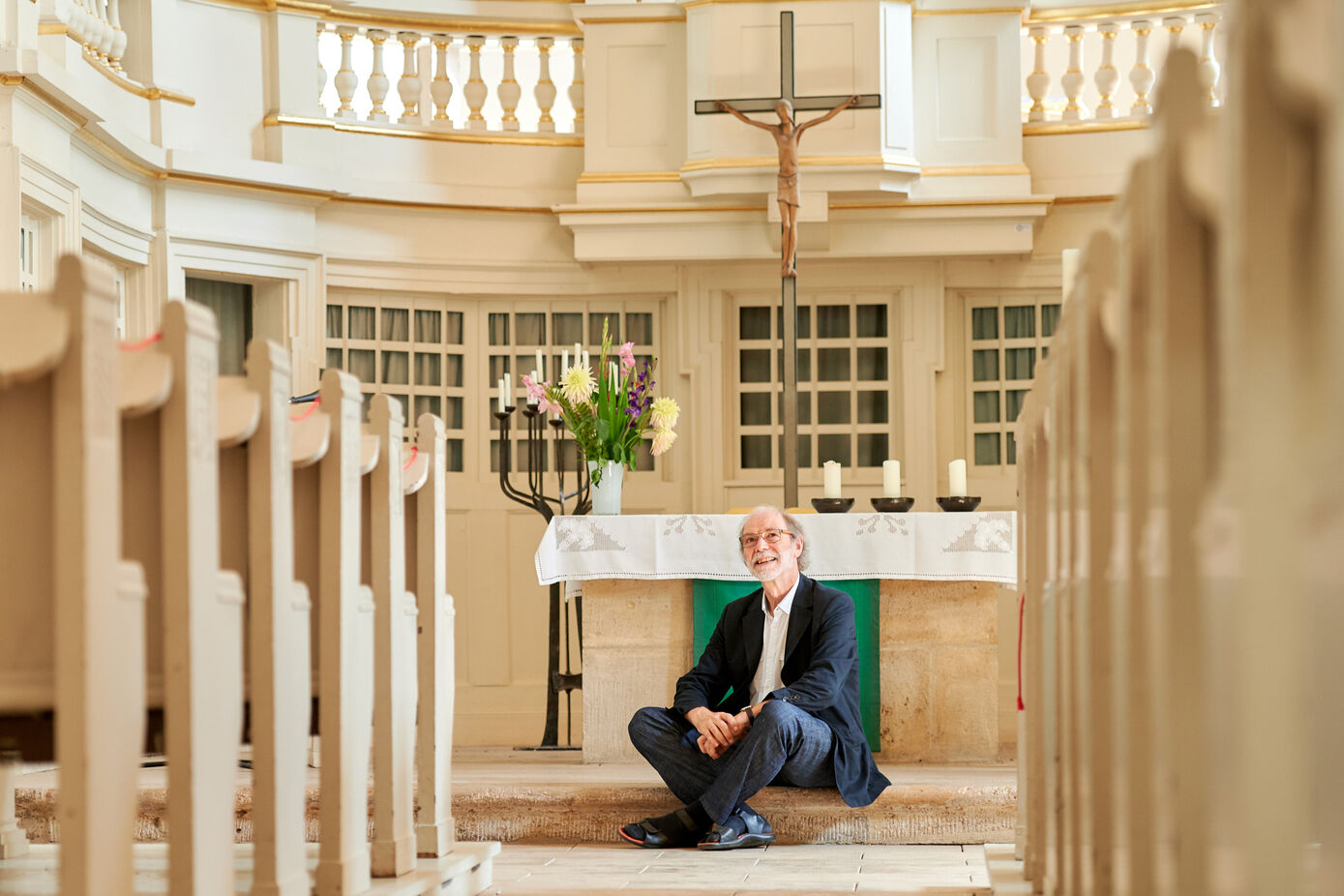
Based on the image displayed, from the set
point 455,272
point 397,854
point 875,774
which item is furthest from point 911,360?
point 397,854

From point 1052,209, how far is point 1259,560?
6834mm

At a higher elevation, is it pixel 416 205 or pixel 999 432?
pixel 416 205

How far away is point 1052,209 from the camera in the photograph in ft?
24.6

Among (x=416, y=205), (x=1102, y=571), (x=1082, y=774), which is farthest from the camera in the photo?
(x=416, y=205)

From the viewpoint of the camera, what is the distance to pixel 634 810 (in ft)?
15.3

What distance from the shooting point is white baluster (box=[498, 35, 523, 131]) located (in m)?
7.56

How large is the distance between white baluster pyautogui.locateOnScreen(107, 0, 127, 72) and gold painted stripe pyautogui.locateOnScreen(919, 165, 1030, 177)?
375 centimetres

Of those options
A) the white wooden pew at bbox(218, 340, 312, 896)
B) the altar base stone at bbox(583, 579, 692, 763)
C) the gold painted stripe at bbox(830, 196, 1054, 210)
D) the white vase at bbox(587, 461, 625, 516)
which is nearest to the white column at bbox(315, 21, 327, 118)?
the gold painted stripe at bbox(830, 196, 1054, 210)

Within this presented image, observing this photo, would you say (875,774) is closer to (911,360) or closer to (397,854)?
(397,854)

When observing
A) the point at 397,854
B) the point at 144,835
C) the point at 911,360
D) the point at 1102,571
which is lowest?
the point at 144,835

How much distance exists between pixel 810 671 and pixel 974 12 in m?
4.19

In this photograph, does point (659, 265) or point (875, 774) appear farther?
point (659, 265)

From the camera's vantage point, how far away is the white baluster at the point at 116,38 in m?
6.43

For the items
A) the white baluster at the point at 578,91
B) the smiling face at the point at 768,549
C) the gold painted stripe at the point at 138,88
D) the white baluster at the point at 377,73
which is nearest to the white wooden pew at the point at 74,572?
the smiling face at the point at 768,549
